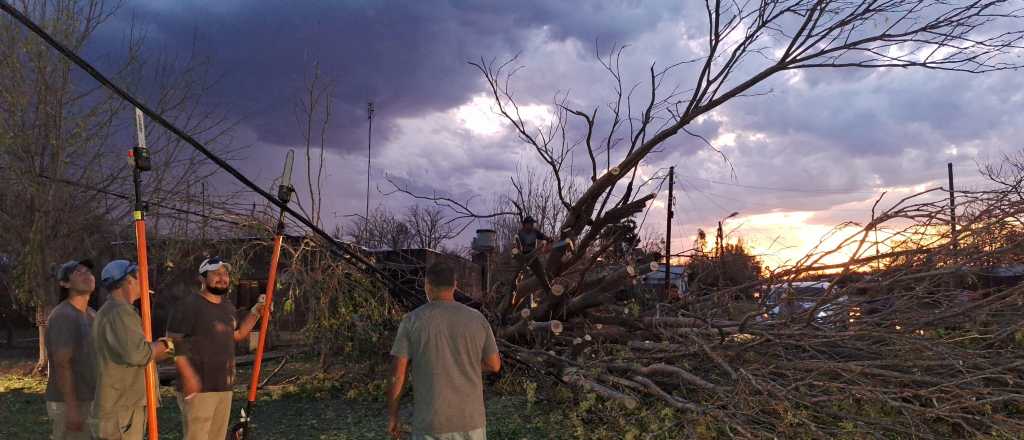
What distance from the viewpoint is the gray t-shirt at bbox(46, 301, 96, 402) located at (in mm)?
4117

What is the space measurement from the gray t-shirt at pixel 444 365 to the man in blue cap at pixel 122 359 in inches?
60.2

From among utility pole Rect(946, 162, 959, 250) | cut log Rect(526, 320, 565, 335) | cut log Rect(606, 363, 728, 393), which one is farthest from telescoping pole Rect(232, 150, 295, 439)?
utility pole Rect(946, 162, 959, 250)

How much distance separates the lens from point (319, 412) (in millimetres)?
7625

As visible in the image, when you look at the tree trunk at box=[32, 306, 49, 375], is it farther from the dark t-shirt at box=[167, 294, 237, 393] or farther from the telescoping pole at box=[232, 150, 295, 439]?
the dark t-shirt at box=[167, 294, 237, 393]

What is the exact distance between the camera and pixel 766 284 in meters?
6.65

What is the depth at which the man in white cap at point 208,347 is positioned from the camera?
4102 millimetres

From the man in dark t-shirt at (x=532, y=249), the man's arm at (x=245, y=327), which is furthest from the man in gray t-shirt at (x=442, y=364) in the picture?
the man in dark t-shirt at (x=532, y=249)

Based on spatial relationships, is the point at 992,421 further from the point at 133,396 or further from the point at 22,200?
the point at 22,200

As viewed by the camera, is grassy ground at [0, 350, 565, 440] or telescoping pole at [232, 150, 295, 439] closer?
telescoping pole at [232, 150, 295, 439]

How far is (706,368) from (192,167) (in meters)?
10.7

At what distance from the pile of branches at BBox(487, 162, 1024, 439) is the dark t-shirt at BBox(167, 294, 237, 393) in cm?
336

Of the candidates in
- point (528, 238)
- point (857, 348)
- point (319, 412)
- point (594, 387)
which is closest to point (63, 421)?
point (319, 412)

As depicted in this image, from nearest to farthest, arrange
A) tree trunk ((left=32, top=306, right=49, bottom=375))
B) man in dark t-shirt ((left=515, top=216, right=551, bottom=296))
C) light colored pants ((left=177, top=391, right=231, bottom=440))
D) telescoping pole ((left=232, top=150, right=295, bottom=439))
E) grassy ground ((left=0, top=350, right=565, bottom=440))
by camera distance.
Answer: light colored pants ((left=177, top=391, right=231, bottom=440))
telescoping pole ((left=232, top=150, right=295, bottom=439))
grassy ground ((left=0, top=350, right=565, bottom=440))
man in dark t-shirt ((left=515, top=216, right=551, bottom=296))
tree trunk ((left=32, top=306, right=49, bottom=375))

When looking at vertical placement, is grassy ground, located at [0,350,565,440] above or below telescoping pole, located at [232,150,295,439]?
below
